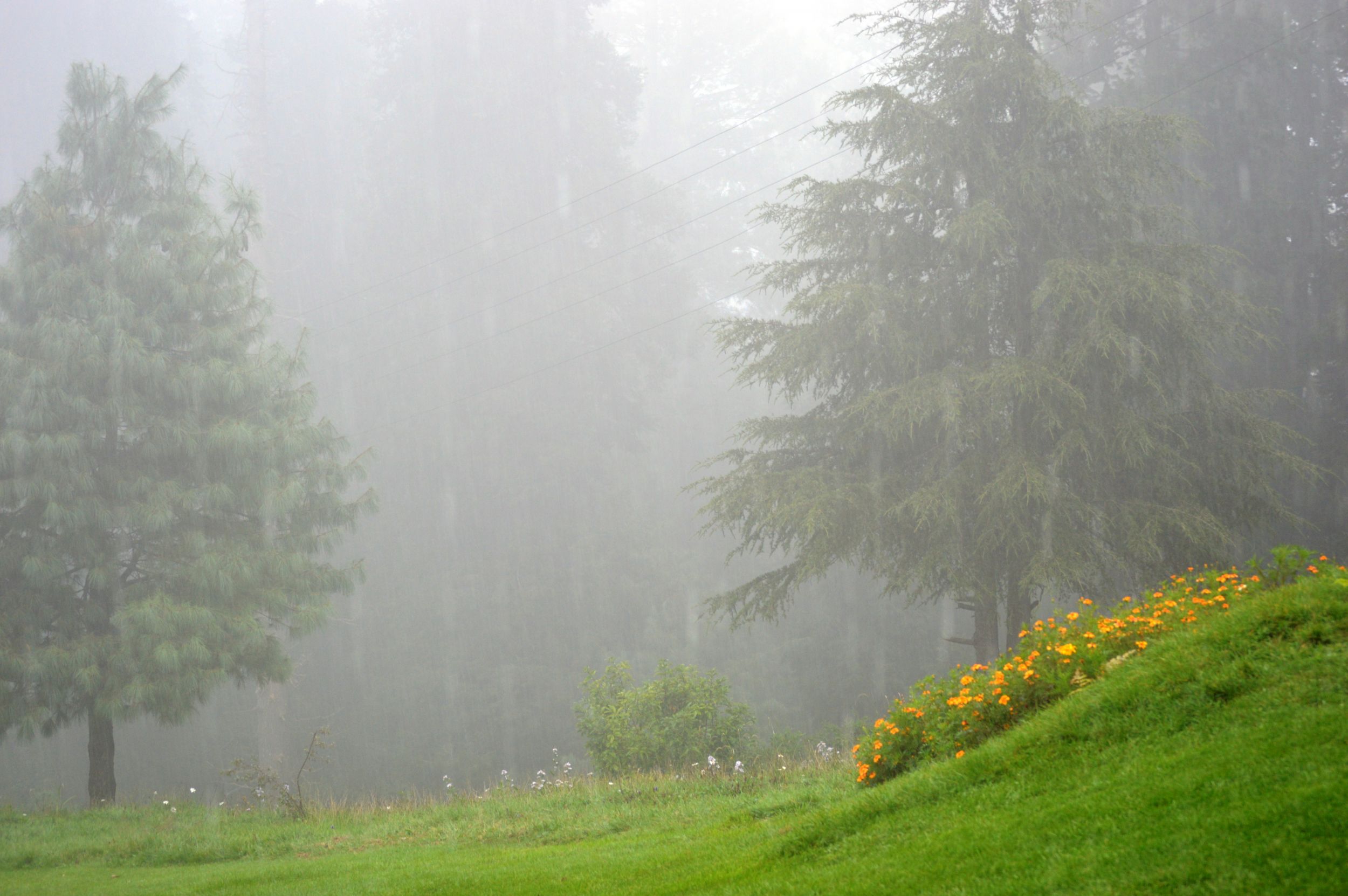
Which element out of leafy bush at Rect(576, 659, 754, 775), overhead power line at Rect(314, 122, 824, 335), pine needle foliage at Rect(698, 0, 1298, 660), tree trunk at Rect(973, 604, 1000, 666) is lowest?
leafy bush at Rect(576, 659, 754, 775)

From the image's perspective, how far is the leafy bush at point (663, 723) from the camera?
1152 centimetres

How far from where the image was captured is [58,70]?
28.8 metres

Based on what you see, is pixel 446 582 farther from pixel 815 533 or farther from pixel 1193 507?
pixel 1193 507

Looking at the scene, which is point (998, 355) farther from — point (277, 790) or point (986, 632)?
point (277, 790)

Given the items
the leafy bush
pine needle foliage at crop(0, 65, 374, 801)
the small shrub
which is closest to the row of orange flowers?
the leafy bush

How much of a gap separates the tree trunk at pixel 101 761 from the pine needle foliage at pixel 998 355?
30.4 ft

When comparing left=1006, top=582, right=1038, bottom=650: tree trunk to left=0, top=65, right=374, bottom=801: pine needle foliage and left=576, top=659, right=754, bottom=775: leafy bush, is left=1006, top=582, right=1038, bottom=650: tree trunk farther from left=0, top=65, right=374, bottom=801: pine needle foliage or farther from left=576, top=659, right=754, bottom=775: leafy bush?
left=0, top=65, right=374, bottom=801: pine needle foliage

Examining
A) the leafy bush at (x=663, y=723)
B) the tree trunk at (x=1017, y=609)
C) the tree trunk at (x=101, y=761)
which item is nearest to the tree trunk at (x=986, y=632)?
the tree trunk at (x=1017, y=609)

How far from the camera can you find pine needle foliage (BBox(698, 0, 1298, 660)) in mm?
10969

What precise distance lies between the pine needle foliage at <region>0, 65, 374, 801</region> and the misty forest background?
6496mm

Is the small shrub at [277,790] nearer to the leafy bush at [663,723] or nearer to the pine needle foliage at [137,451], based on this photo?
the pine needle foliage at [137,451]

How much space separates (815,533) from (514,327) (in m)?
14.3

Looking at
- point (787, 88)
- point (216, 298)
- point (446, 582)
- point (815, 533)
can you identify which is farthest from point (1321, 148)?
point (787, 88)

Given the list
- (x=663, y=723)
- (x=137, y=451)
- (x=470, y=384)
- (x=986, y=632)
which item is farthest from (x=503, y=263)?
(x=986, y=632)
